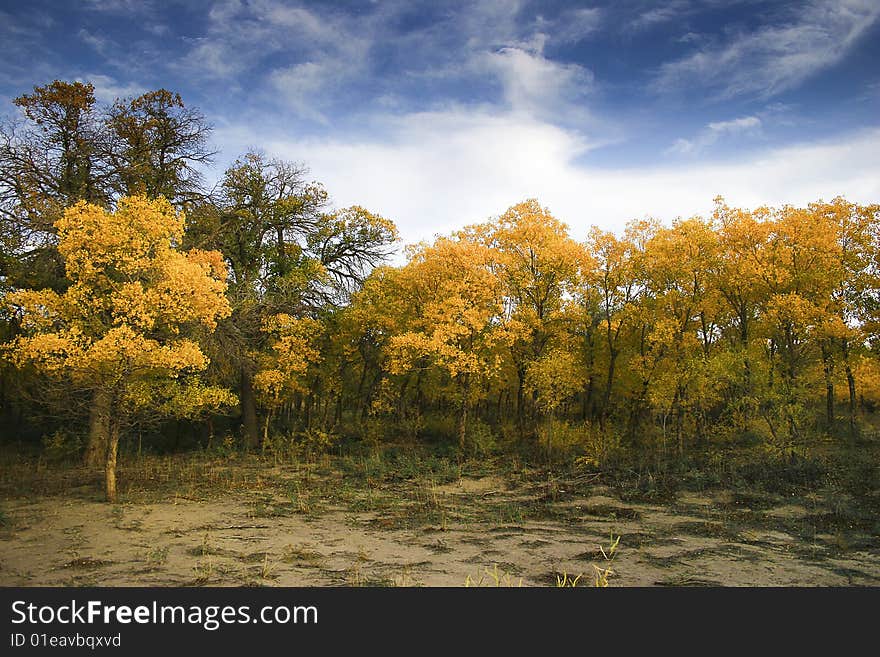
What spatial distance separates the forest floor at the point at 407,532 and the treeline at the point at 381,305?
2.30 metres

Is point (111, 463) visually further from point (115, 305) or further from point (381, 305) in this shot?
point (381, 305)

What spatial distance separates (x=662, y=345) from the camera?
89.1 feet

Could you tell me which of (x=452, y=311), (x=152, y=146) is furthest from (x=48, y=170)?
(x=452, y=311)

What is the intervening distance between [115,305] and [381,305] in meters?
13.9

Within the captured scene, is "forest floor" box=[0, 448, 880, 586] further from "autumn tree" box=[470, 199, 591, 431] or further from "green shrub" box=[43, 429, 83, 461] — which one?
"autumn tree" box=[470, 199, 591, 431]

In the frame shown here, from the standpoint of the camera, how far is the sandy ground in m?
9.71

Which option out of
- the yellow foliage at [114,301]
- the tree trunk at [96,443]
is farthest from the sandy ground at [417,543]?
the tree trunk at [96,443]

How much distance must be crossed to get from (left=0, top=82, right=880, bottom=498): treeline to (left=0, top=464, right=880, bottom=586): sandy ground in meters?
3.58

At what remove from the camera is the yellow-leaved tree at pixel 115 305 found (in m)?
14.0

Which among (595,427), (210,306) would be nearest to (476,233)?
(595,427)

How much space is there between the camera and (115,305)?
1448cm

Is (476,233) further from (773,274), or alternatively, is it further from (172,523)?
(172,523)

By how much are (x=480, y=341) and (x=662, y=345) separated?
854cm

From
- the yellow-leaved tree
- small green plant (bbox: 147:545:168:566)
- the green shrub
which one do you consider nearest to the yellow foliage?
the yellow-leaved tree
